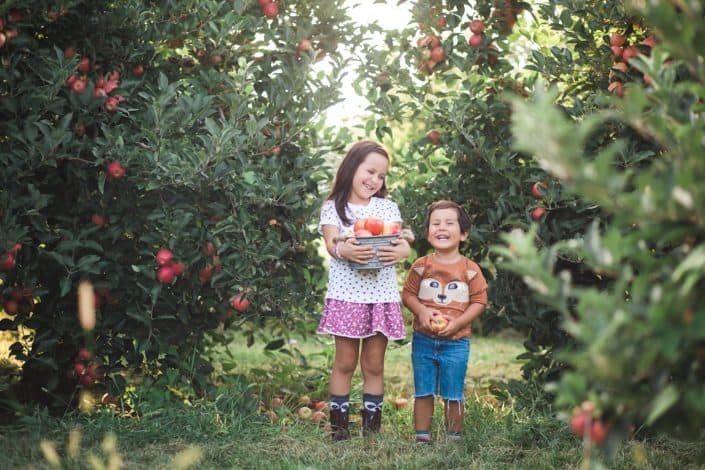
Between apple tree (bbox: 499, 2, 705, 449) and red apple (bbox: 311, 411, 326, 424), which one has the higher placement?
apple tree (bbox: 499, 2, 705, 449)

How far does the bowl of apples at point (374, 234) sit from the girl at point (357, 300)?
62 millimetres

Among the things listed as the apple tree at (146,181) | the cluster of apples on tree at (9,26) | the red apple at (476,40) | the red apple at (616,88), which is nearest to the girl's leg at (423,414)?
the apple tree at (146,181)

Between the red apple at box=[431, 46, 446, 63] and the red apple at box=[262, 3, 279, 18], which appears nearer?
the red apple at box=[262, 3, 279, 18]

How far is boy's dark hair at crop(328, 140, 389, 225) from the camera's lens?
149 inches

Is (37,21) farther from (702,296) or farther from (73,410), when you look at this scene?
(702,296)

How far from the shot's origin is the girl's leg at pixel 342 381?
3.72m

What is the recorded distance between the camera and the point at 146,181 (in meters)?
3.67

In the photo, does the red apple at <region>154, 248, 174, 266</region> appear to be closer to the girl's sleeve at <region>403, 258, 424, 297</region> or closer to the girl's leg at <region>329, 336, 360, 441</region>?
the girl's leg at <region>329, 336, 360, 441</region>

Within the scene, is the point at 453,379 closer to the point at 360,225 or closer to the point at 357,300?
the point at 357,300

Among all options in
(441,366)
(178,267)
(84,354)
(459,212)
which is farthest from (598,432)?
(84,354)

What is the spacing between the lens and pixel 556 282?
1.66m

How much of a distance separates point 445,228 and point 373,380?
0.80 metres

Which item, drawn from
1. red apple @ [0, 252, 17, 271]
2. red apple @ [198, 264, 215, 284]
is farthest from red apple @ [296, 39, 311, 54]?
red apple @ [0, 252, 17, 271]

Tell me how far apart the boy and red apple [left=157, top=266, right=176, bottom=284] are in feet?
3.64
